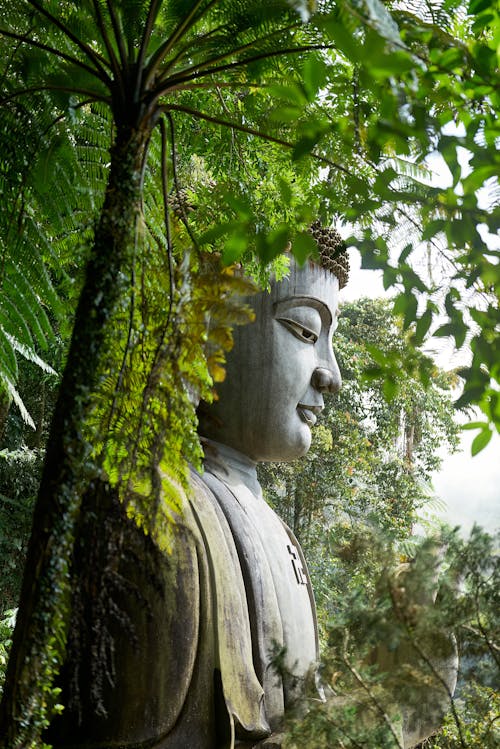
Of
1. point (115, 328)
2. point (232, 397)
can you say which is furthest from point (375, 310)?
point (115, 328)

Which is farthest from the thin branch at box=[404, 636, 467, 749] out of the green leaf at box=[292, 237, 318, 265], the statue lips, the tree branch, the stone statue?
the statue lips

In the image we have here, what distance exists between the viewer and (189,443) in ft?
5.37

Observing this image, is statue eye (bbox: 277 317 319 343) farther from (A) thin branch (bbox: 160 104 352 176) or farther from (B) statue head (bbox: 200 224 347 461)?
(A) thin branch (bbox: 160 104 352 176)

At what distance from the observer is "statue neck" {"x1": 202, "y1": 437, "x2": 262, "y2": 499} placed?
9.29 ft

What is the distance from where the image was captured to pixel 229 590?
2285mm

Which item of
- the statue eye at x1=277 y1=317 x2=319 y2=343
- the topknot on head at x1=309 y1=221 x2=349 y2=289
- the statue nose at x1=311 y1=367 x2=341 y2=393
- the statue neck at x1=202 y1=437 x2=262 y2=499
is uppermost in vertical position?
the topknot on head at x1=309 y1=221 x2=349 y2=289

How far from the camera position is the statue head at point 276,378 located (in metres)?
2.86

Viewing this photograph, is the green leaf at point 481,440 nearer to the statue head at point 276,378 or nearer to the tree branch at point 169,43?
the tree branch at point 169,43

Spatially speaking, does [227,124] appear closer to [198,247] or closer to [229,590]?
[198,247]

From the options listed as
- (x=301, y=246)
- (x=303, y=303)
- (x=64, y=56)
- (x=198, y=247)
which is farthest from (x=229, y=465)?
(x=64, y=56)

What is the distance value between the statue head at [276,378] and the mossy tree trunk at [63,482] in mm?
1518

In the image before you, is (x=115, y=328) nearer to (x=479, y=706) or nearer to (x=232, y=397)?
(x=479, y=706)

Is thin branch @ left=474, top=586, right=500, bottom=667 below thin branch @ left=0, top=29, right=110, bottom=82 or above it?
below

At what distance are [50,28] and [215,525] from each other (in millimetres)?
1435
